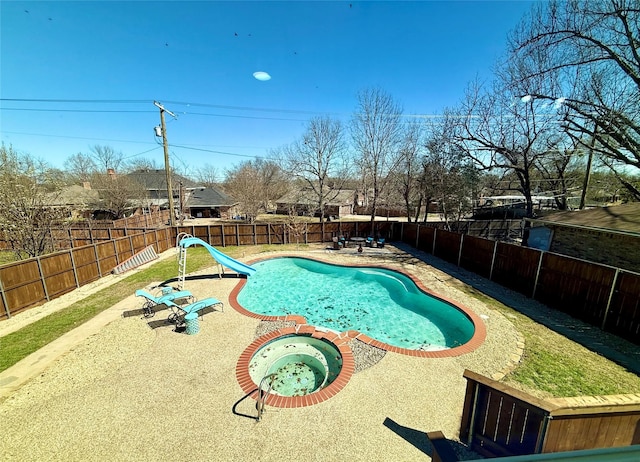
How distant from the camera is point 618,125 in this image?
10984 millimetres

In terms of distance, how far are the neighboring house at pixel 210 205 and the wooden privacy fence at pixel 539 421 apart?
129ft

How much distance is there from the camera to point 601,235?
33.2 feet

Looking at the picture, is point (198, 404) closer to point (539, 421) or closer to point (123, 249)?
point (539, 421)

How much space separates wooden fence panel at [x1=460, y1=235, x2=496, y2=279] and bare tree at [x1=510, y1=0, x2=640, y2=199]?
20.2ft

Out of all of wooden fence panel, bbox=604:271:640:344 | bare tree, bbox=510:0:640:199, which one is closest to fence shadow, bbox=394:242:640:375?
wooden fence panel, bbox=604:271:640:344

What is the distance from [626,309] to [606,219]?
544 centimetres

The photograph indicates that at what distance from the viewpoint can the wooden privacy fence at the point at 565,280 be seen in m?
6.81

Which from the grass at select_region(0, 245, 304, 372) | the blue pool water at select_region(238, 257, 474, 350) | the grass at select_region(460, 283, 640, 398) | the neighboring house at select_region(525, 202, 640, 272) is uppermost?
the neighboring house at select_region(525, 202, 640, 272)

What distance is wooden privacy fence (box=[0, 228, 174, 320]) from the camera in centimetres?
821

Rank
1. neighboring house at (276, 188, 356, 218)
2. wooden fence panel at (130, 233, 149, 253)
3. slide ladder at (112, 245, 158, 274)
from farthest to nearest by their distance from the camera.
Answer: neighboring house at (276, 188, 356, 218)
wooden fence panel at (130, 233, 149, 253)
slide ladder at (112, 245, 158, 274)

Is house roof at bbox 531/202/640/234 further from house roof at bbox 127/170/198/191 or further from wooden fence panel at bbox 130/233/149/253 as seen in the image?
house roof at bbox 127/170/198/191

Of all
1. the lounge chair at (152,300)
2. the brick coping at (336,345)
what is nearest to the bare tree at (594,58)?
the brick coping at (336,345)

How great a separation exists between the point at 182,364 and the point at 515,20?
18.1 meters

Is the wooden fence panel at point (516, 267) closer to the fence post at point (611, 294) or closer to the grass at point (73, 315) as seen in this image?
the fence post at point (611, 294)
